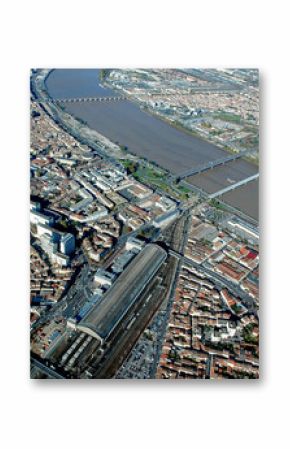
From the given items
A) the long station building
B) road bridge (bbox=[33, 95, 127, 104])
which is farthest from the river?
the long station building

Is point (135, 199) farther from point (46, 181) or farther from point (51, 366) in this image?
point (51, 366)

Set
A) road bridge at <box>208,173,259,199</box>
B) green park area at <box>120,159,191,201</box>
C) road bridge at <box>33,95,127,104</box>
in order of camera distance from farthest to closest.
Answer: green park area at <box>120,159,191,201</box> < road bridge at <box>33,95,127,104</box> < road bridge at <box>208,173,259,199</box>

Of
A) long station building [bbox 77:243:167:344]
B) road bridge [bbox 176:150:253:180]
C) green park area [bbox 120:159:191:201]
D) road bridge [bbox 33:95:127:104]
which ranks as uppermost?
road bridge [bbox 33:95:127:104]

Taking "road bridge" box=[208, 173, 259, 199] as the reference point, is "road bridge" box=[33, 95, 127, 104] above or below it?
above

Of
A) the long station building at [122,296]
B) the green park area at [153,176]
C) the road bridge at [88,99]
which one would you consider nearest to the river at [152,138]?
the road bridge at [88,99]

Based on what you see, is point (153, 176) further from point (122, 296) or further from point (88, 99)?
point (122, 296)

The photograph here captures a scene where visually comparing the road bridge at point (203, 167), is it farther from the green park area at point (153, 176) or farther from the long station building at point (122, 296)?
the long station building at point (122, 296)

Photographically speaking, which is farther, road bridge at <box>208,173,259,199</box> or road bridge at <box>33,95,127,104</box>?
road bridge at <box>33,95,127,104</box>

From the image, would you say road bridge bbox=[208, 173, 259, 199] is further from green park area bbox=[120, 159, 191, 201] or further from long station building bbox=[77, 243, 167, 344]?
long station building bbox=[77, 243, 167, 344]

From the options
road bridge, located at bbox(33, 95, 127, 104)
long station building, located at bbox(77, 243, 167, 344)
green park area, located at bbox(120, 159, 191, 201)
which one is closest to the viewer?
long station building, located at bbox(77, 243, 167, 344)

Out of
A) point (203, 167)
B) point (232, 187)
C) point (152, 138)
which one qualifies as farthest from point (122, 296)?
point (203, 167)
